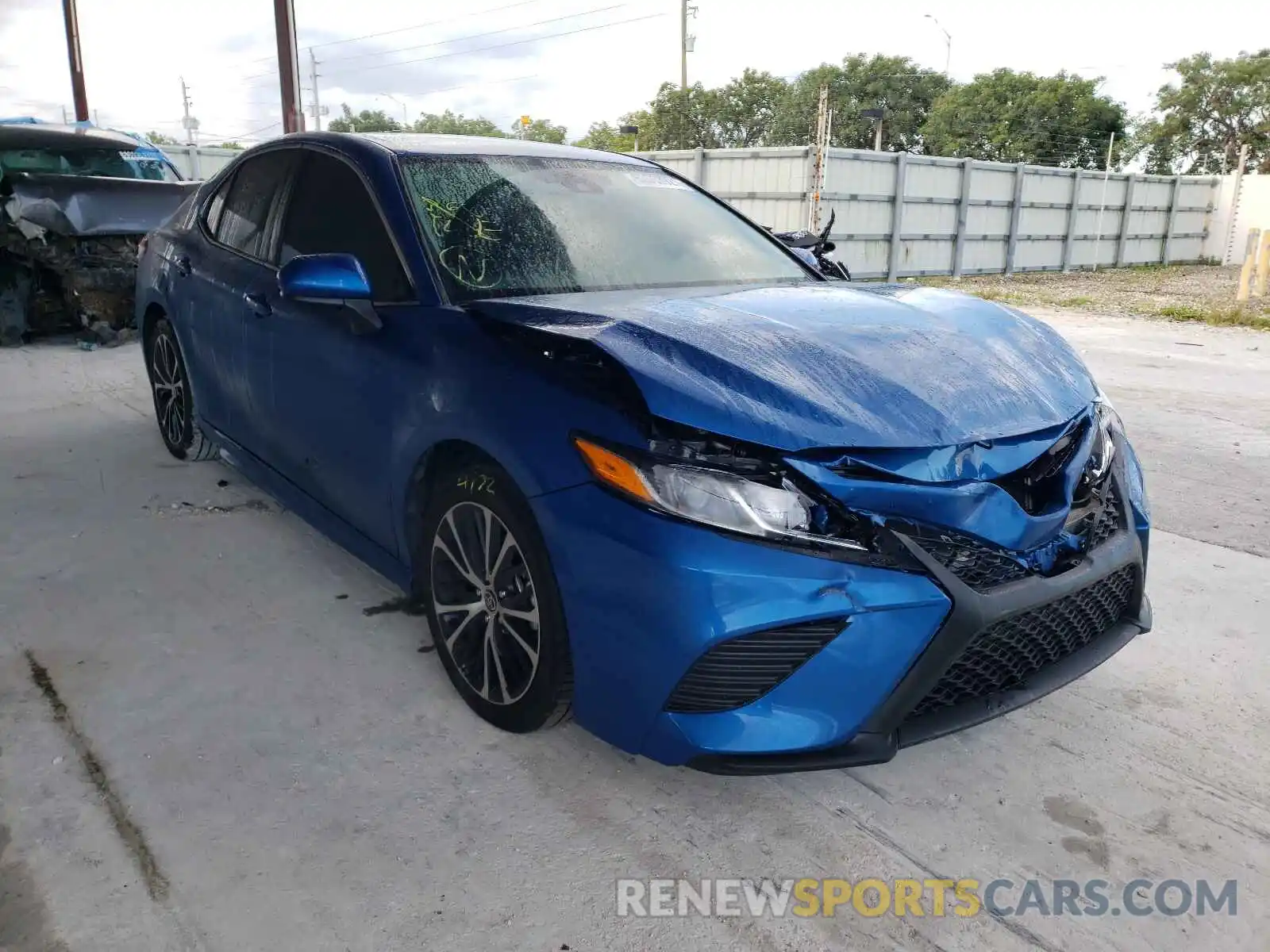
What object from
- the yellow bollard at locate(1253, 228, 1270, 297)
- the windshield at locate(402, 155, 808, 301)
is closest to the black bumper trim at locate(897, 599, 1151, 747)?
the windshield at locate(402, 155, 808, 301)

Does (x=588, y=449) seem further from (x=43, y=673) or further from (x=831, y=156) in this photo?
(x=831, y=156)

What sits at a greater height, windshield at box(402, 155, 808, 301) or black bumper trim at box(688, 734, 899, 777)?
windshield at box(402, 155, 808, 301)

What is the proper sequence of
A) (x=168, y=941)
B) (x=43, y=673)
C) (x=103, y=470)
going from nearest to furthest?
(x=168, y=941) → (x=43, y=673) → (x=103, y=470)

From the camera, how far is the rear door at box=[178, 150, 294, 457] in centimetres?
344

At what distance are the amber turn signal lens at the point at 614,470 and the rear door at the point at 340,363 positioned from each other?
0.76 m

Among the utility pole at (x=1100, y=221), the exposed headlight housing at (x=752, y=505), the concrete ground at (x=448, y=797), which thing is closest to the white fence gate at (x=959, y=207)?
the utility pole at (x=1100, y=221)

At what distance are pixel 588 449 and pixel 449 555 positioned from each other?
27.1 inches

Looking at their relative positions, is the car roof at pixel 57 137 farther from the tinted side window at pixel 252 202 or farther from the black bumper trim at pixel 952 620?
the black bumper trim at pixel 952 620

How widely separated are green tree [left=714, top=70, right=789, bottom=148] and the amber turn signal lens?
5620 cm

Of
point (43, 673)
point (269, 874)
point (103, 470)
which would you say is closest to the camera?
point (269, 874)

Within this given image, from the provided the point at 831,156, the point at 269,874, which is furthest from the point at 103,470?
the point at 831,156

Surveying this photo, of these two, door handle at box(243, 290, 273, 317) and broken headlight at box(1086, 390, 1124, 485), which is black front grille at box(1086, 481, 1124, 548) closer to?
broken headlight at box(1086, 390, 1124, 485)

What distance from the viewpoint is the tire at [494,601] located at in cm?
216

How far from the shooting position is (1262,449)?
5.54 m
